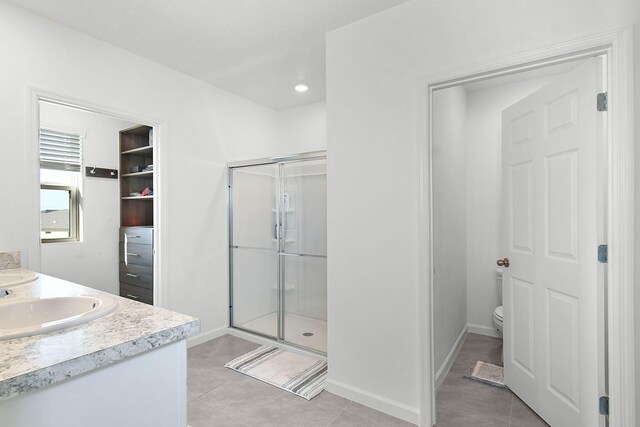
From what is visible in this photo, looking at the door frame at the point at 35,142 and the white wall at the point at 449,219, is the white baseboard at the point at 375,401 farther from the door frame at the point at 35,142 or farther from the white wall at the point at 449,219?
the door frame at the point at 35,142

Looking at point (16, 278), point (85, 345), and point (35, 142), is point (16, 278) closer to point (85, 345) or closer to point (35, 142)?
point (35, 142)

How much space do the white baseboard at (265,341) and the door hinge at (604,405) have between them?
181 centimetres

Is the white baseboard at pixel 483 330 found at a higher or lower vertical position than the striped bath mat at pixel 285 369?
higher

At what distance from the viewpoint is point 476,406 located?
86.0 inches

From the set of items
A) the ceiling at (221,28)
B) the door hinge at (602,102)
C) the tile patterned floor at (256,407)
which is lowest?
the tile patterned floor at (256,407)

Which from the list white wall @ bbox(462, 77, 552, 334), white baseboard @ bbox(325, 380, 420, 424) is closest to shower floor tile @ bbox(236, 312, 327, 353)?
white baseboard @ bbox(325, 380, 420, 424)

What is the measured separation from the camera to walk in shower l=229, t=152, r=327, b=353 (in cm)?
307

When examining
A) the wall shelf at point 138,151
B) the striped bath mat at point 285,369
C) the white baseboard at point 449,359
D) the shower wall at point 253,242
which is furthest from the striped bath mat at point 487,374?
the wall shelf at point 138,151

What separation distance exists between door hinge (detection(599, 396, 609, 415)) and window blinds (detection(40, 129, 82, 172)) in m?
4.87

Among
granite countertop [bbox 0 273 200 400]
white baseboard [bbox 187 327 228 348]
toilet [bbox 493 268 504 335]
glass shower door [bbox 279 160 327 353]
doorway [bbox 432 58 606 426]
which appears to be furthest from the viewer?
white baseboard [bbox 187 327 228 348]

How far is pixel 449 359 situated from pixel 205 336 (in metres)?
2.25

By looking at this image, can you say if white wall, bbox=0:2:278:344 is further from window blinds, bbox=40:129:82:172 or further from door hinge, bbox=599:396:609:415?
door hinge, bbox=599:396:609:415

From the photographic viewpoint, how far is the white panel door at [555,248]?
5.45ft

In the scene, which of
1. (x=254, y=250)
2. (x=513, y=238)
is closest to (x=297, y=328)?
(x=254, y=250)
